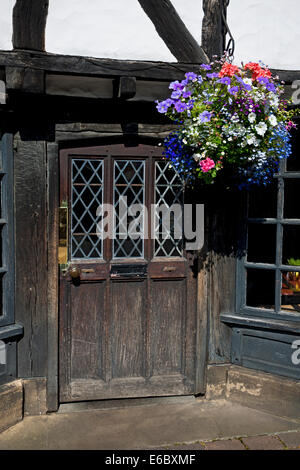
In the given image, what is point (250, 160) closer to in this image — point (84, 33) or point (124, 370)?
point (84, 33)

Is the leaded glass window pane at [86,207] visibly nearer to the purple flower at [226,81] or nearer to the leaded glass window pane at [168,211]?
the leaded glass window pane at [168,211]

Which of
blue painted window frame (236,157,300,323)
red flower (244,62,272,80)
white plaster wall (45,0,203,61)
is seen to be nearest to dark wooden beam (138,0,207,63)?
white plaster wall (45,0,203,61)

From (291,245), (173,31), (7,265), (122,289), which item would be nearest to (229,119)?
(173,31)

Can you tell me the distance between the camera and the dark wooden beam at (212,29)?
13.7ft

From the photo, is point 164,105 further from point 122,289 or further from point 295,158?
point 295,158

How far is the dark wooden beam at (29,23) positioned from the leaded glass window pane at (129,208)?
118 centimetres

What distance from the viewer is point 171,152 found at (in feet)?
12.8

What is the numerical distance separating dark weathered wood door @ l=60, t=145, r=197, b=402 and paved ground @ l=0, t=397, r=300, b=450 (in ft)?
0.50

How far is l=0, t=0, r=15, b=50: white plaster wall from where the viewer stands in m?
3.79

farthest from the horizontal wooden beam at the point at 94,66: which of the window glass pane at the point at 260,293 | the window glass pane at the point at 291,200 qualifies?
the window glass pane at the point at 260,293

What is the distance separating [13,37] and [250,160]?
2030 mm

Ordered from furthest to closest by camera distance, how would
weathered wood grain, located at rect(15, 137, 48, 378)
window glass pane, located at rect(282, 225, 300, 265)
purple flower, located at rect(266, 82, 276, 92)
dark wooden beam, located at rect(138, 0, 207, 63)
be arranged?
window glass pane, located at rect(282, 225, 300, 265) → weathered wood grain, located at rect(15, 137, 48, 378) → dark wooden beam, located at rect(138, 0, 207, 63) → purple flower, located at rect(266, 82, 276, 92)

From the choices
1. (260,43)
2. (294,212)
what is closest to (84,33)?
(260,43)

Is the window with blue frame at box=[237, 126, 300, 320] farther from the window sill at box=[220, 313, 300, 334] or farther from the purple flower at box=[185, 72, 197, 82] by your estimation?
the purple flower at box=[185, 72, 197, 82]
